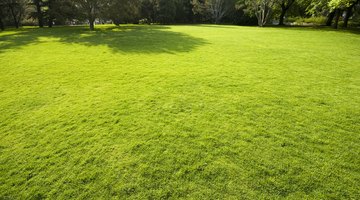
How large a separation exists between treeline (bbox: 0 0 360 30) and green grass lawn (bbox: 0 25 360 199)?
20742mm

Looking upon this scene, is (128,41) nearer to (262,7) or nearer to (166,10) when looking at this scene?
(262,7)

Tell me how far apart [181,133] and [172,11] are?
169 feet

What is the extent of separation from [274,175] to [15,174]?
4.86m

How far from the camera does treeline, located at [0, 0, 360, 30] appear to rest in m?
27.9

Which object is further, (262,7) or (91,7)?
(262,7)

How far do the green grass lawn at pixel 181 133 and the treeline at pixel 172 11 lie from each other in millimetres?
20742

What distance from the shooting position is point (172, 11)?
50812 millimetres

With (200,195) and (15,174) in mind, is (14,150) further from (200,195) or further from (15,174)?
(200,195)

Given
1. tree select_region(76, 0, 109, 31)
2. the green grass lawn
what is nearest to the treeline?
tree select_region(76, 0, 109, 31)

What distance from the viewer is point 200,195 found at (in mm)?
3340

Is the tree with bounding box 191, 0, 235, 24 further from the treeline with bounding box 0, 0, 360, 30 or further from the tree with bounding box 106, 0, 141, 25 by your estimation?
the tree with bounding box 106, 0, 141, 25

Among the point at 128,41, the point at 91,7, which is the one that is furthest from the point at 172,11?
the point at 128,41

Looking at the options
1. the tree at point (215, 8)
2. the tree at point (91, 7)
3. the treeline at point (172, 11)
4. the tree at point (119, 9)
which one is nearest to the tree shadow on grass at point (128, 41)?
the tree at point (91, 7)

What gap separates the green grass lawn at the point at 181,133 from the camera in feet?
11.6
